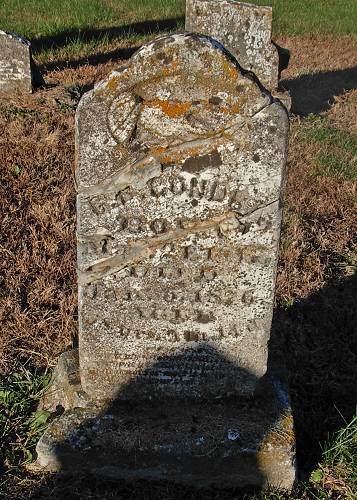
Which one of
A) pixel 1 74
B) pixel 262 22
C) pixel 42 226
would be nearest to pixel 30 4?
pixel 1 74

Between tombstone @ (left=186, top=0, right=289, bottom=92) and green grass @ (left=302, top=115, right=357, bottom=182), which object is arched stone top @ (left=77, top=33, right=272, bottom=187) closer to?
green grass @ (left=302, top=115, right=357, bottom=182)

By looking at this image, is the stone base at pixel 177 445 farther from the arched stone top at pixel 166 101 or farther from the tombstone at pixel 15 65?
the tombstone at pixel 15 65

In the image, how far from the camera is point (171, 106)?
2514 mm

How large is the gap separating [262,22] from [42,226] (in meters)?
3.54

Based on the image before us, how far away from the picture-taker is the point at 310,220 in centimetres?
567

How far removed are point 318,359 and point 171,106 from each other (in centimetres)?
218

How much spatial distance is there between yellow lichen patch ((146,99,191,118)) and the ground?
1749mm

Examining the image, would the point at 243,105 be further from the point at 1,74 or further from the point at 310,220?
the point at 1,74

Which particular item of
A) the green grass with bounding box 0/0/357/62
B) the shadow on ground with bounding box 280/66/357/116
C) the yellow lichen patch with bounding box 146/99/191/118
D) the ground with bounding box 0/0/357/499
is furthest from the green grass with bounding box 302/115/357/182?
the yellow lichen patch with bounding box 146/99/191/118

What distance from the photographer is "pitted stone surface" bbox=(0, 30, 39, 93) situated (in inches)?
306

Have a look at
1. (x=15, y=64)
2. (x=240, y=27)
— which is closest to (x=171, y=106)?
(x=240, y=27)

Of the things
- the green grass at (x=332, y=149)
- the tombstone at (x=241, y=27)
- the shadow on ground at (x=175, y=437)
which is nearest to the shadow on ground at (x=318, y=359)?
the shadow on ground at (x=175, y=437)

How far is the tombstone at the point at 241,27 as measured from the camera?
705cm

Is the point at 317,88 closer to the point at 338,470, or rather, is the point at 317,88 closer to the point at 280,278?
the point at 280,278
